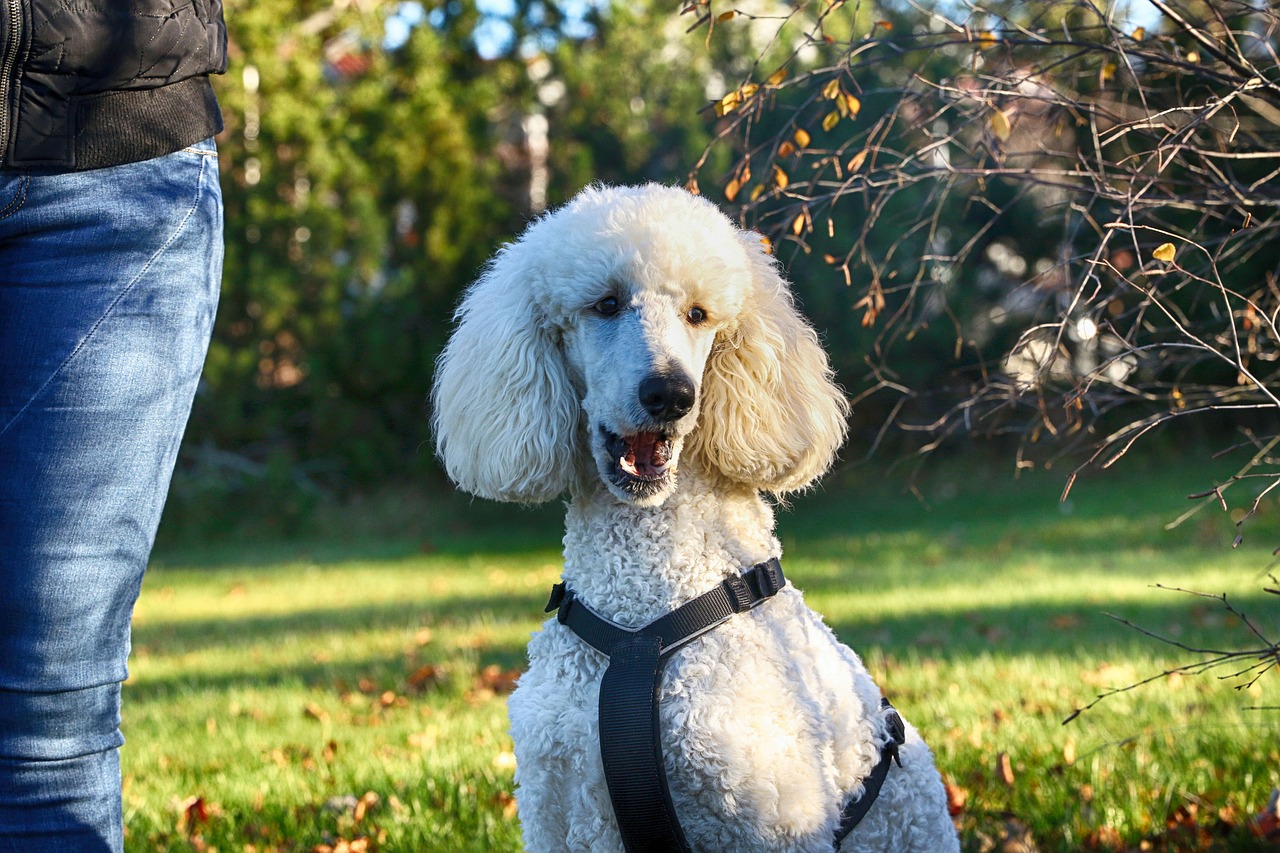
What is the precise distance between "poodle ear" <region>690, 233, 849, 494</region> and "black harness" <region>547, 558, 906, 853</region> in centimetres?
22

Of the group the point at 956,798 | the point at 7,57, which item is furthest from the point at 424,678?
the point at 7,57

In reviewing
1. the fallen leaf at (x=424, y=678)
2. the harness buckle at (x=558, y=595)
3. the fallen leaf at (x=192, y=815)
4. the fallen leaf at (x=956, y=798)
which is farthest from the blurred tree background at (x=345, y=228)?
the harness buckle at (x=558, y=595)

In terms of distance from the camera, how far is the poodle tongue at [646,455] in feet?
7.02

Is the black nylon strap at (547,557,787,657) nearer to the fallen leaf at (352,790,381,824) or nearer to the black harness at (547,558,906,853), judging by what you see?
the black harness at (547,558,906,853)

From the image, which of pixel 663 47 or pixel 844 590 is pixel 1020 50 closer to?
pixel 844 590

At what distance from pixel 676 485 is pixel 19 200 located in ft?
4.06

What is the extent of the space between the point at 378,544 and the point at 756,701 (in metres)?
10.4

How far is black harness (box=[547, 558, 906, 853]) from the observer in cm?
192

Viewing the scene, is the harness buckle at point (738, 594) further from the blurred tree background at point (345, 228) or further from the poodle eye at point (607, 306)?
the blurred tree background at point (345, 228)

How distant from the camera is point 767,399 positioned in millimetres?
2299

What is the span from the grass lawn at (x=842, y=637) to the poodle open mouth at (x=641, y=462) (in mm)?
956

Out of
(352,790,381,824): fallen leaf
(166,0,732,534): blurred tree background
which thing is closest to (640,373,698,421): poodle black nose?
(352,790,381,824): fallen leaf

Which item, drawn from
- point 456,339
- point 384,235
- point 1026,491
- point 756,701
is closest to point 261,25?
point 384,235

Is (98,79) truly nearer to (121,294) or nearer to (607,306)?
(121,294)
